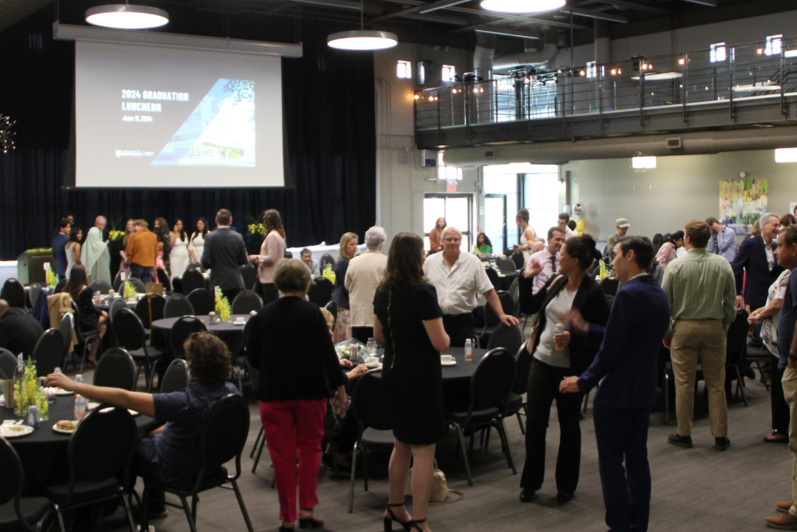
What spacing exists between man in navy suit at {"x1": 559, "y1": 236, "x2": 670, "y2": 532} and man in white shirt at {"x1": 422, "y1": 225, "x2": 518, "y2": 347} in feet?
6.46

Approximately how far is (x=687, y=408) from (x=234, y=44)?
11.1 metres

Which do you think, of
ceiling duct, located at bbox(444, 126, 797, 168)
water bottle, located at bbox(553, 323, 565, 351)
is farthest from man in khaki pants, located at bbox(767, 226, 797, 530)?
ceiling duct, located at bbox(444, 126, 797, 168)

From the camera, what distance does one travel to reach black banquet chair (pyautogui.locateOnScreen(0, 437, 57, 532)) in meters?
3.27

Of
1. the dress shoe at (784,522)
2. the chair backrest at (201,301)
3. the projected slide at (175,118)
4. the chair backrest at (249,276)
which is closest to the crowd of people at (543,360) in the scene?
the dress shoe at (784,522)

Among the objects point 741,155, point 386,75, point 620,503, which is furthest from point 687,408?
point 386,75

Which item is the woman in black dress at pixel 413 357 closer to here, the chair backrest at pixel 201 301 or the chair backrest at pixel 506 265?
the chair backrest at pixel 201 301

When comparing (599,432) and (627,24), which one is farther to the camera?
(627,24)

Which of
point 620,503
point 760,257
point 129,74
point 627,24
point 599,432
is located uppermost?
point 627,24

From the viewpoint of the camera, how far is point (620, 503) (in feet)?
12.0

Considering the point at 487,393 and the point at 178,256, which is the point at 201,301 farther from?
the point at 487,393

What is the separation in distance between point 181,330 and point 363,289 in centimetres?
178

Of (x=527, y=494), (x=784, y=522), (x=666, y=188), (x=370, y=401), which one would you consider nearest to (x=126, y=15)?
(x=370, y=401)

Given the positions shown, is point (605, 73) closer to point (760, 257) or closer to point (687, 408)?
point (760, 257)

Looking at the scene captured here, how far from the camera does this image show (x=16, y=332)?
559 cm
